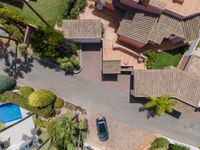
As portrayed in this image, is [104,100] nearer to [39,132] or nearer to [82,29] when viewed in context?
[39,132]

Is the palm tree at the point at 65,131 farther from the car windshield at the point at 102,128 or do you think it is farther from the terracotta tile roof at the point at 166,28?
the terracotta tile roof at the point at 166,28

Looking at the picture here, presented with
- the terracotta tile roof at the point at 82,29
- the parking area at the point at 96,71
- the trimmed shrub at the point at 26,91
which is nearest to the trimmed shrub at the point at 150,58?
the parking area at the point at 96,71

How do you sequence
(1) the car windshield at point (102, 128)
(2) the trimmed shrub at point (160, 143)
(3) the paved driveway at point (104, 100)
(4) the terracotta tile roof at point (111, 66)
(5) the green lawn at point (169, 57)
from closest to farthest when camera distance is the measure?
(4) the terracotta tile roof at point (111, 66) < (2) the trimmed shrub at point (160, 143) < (1) the car windshield at point (102, 128) < (3) the paved driveway at point (104, 100) < (5) the green lawn at point (169, 57)

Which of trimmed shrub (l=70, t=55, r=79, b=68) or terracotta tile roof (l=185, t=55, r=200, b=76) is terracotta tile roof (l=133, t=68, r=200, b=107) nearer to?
terracotta tile roof (l=185, t=55, r=200, b=76)

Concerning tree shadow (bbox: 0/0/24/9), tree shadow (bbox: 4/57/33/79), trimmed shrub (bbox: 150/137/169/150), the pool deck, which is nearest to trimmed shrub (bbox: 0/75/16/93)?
tree shadow (bbox: 4/57/33/79)

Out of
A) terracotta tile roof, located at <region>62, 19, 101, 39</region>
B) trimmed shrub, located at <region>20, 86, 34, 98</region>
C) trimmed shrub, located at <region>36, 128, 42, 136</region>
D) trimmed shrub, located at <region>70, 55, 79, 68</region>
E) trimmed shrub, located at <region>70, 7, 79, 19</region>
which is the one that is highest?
trimmed shrub, located at <region>70, 7, 79, 19</region>

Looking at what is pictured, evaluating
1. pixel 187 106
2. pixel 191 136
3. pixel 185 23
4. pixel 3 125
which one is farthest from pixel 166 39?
pixel 3 125
